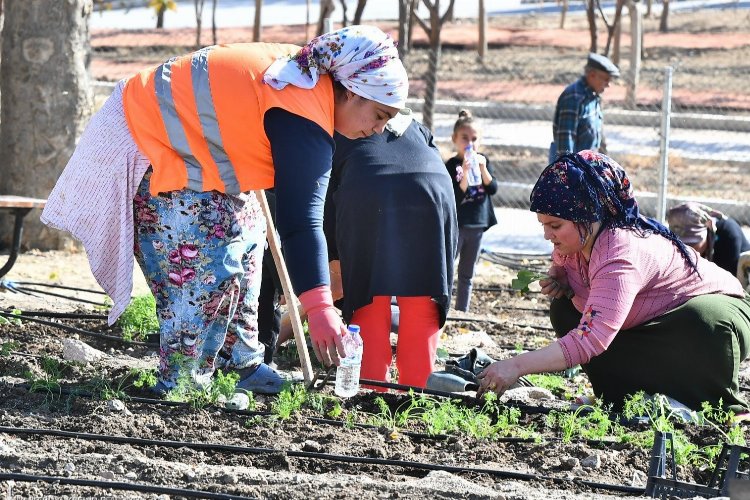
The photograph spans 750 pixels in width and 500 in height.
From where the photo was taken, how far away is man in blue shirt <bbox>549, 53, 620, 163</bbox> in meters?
9.60

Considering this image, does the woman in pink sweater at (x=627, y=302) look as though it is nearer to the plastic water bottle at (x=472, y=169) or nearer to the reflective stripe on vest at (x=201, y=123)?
the reflective stripe on vest at (x=201, y=123)

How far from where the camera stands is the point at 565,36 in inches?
1217

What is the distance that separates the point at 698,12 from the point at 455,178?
3073cm

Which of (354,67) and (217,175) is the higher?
(354,67)

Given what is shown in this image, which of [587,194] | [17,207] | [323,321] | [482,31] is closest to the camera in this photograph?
[323,321]

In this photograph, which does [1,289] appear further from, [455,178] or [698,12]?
[698,12]

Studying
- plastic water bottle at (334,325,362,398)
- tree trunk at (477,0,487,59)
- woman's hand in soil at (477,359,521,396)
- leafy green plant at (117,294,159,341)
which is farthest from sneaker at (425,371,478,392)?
tree trunk at (477,0,487,59)

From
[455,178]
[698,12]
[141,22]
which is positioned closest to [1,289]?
[455,178]

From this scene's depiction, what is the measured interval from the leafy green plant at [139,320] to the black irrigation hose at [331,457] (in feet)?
6.96

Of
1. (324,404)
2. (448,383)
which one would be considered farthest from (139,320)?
(448,383)

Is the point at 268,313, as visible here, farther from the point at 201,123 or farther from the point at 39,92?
the point at 39,92

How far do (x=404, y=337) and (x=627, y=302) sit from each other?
1307mm

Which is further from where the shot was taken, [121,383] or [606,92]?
[606,92]

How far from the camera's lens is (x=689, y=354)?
4.78 meters
